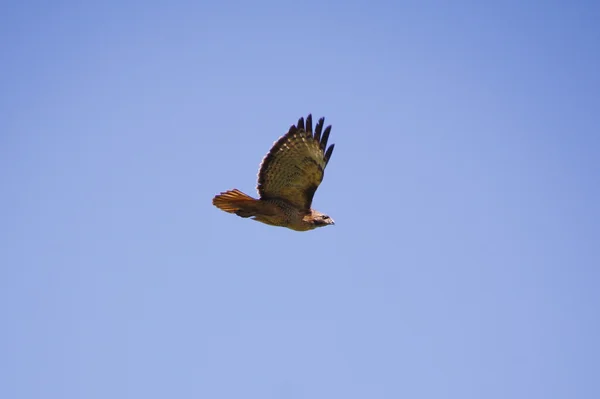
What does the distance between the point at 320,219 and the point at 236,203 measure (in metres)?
1.36

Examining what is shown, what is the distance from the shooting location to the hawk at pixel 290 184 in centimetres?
1446

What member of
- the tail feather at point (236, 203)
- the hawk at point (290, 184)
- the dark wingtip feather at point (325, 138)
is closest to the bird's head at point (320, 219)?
the hawk at point (290, 184)

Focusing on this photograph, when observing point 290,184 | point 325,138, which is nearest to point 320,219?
point 290,184

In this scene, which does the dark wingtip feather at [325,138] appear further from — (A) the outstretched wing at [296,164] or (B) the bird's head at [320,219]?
(B) the bird's head at [320,219]

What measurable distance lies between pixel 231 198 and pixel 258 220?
62 cm

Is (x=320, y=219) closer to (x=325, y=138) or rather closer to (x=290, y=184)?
(x=290, y=184)

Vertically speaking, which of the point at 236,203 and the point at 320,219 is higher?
the point at 320,219

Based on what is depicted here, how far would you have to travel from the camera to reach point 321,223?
15.0 meters

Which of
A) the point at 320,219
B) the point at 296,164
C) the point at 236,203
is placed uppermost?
the point at 296,164

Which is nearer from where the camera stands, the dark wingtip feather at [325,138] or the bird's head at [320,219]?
the dark wingtip feather at [325,138]

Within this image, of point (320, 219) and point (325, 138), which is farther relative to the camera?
point (320, 219)

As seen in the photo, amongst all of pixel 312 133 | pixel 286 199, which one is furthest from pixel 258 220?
pixel 312 133

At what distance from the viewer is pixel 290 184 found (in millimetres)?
14734

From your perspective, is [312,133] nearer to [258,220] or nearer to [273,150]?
[273,150]
